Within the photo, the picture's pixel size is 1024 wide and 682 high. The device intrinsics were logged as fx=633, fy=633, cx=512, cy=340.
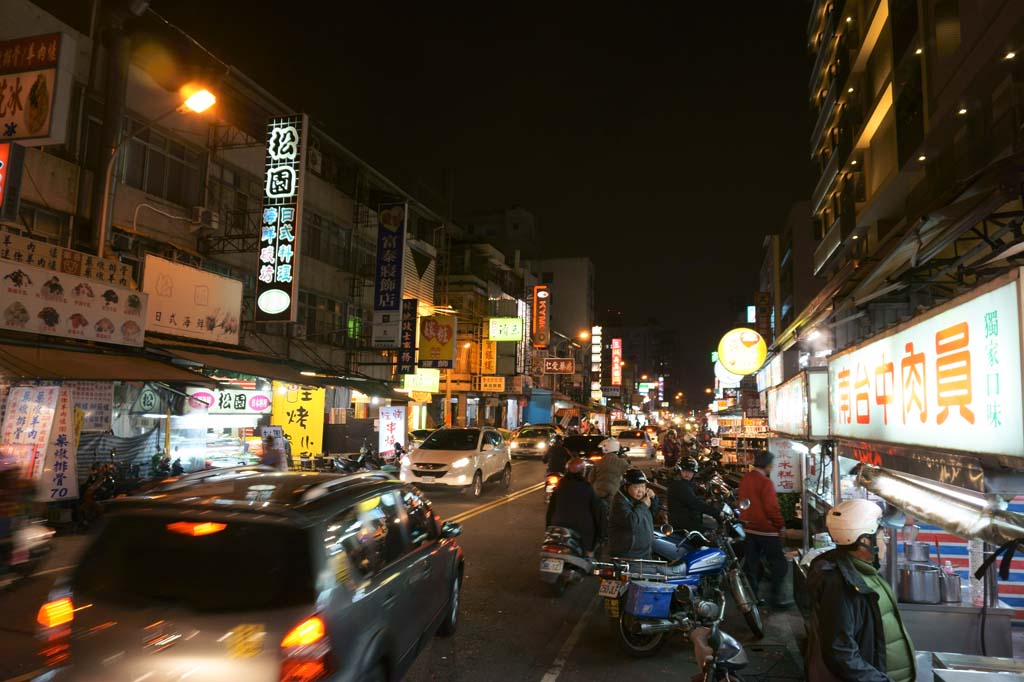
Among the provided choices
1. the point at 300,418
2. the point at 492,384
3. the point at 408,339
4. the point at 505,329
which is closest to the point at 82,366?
the point at 300,418

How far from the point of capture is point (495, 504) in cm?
1612

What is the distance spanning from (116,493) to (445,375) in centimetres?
2482

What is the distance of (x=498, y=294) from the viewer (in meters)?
45.8

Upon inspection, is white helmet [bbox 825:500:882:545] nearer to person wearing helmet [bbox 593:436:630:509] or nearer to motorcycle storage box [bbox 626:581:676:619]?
motorcycle storage box [bbox 626:581:676:619]

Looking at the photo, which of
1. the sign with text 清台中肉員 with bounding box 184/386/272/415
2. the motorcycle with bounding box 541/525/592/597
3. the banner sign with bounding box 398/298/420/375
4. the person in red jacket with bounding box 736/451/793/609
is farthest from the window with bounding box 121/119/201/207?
the person in red jacket with bounding box 736/451/793/609

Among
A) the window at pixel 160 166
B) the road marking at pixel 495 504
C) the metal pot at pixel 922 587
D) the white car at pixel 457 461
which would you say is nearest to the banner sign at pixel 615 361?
the road marking at pixel 495 504

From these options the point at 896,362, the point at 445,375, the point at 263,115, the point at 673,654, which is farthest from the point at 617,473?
the point at 445,375

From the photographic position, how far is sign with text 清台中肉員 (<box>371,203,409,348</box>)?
2384 centimetres

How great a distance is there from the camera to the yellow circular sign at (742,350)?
13914 mm

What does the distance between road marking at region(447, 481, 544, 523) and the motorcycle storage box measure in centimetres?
777

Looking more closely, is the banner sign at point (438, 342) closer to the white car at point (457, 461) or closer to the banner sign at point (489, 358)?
the white car at point (457, 461)

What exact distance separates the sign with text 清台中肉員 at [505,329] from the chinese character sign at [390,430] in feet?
48.1

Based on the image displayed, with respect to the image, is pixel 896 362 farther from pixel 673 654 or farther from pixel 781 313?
pixel 781 313

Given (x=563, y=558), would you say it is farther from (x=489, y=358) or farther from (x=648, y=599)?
(x=489, y=358)
